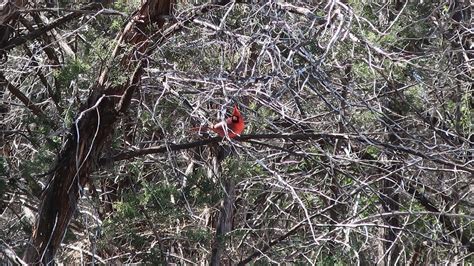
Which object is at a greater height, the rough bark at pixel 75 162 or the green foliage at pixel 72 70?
the green foliage at pixel 72 70

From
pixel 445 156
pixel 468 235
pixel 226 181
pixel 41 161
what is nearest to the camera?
pixel 445 156

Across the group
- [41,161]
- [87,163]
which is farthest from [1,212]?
[87,163]

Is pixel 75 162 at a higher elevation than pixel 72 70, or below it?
below

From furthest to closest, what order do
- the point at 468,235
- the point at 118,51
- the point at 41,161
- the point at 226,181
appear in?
the point at 468,235, the point at 226,181, the point at 41,161, the point at 118,51

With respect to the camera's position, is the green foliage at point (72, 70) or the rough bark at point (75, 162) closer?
the rough bark at point (75, 162)

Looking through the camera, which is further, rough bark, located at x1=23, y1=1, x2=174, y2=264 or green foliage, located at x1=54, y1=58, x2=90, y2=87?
green foliage, located at x1=54, y1=58, x2=90, y2=87

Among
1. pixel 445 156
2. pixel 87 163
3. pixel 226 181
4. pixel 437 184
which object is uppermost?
pixel 87 163

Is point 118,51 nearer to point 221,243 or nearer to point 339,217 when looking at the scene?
point 221,243

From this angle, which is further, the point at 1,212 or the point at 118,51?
the point at 1,212

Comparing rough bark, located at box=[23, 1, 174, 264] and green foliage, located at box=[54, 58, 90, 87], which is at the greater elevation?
green foliage, located at box=[54, 58, 90, 87]

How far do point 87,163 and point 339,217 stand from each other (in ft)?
10.5

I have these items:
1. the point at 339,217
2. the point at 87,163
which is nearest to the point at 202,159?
the point at 339,217

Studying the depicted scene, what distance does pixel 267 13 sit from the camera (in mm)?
4719

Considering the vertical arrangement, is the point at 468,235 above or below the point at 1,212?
below
